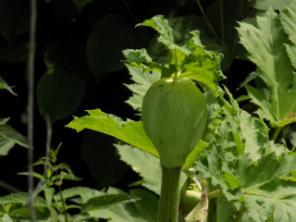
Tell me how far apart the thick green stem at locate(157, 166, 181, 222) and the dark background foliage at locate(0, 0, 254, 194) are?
1017mm

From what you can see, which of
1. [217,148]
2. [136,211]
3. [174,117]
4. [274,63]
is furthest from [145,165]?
[174,117]

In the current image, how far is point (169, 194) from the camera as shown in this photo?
770 millimetres

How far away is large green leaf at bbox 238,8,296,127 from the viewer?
4.01 ft

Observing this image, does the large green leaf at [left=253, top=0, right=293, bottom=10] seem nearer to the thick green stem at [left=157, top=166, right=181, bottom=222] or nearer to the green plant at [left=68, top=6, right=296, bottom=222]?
the green plant at [left=68, top=6, right=296, bottom=222]

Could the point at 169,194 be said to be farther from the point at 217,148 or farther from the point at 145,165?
the point at 145,165

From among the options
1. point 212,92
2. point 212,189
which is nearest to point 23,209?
point 212,189

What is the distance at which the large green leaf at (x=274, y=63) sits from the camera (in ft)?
4.01

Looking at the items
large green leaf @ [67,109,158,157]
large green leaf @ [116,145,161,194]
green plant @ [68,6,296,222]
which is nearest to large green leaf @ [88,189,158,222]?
large green leaf @ [116,145,161,194]

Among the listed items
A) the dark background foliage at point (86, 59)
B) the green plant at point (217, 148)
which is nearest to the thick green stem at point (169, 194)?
the green plant at point (217, 148)

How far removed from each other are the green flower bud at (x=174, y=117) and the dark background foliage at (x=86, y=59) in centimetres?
102

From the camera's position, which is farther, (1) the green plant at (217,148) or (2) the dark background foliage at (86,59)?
(2) the dark background foliage at (86,59)

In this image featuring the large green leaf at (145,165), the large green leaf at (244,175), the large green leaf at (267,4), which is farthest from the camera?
the large green leaf at (267,4)

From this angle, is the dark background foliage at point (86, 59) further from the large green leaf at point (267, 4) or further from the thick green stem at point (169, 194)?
the thick green stem at point (169, 194)

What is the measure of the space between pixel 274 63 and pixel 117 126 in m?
0.52
